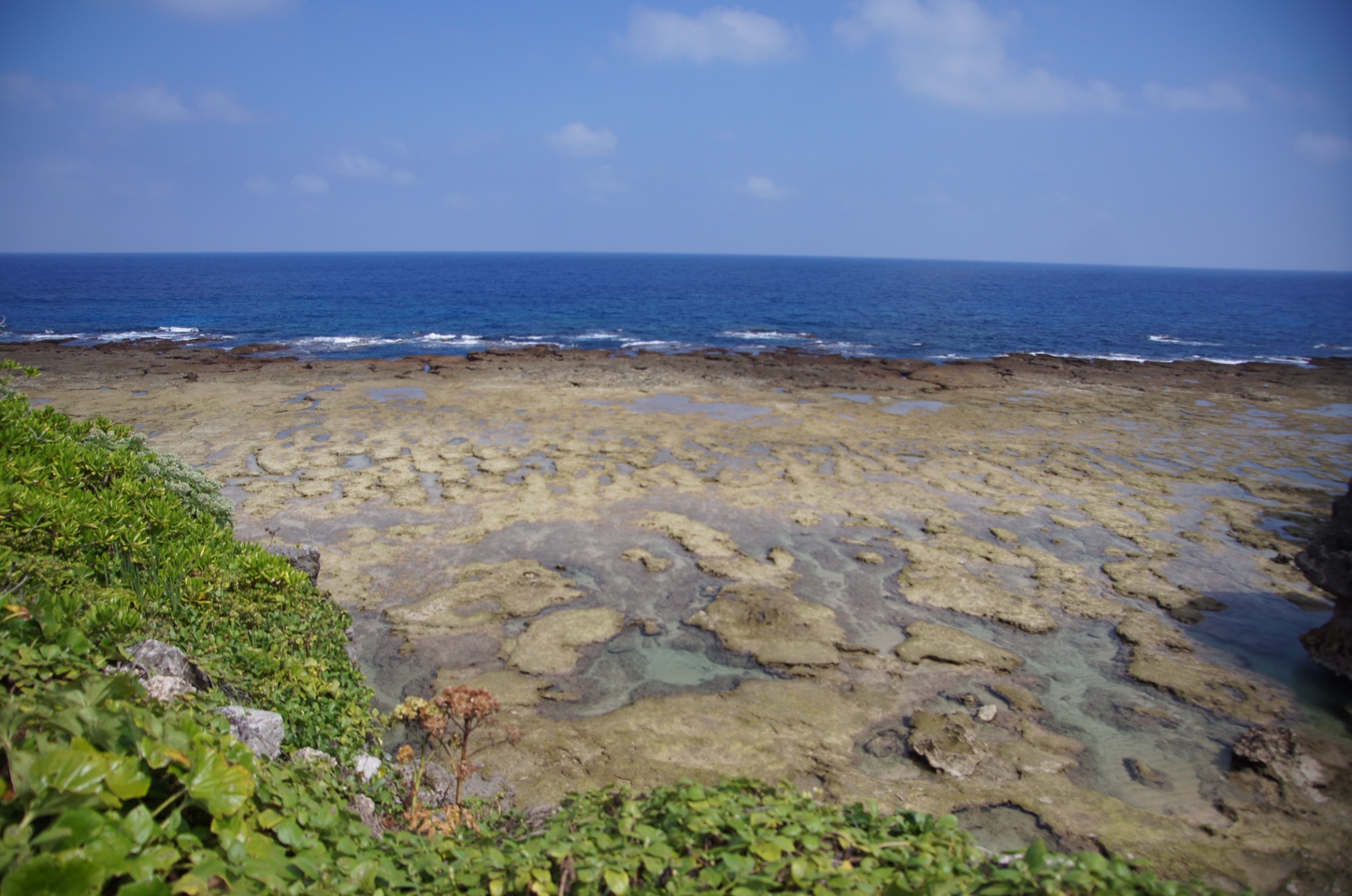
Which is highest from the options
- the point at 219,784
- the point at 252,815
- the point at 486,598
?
the point at 219,784

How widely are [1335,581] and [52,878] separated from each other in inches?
442

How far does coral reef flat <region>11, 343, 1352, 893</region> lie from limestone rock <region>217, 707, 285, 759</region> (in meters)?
2.36

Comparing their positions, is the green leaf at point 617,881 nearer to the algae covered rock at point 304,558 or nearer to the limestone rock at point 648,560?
the algae covered rock at point 304,558

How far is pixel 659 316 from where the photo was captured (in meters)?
55.0

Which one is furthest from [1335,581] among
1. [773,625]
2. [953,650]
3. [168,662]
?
→ [168,662]

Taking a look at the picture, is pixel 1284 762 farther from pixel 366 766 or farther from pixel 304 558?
pixel 304 558

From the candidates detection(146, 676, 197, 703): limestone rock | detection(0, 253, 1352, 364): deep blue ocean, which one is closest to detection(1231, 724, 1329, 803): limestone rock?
detection(146, 676, 197, 703): limestone rock

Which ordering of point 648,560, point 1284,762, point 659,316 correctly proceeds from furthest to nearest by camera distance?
point 659,316 < point 648,560 < point 1284,762

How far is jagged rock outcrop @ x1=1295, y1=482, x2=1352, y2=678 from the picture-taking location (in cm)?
795

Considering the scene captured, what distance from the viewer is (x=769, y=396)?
24.1 m

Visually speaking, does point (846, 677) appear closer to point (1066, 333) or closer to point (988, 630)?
point (988, 630)

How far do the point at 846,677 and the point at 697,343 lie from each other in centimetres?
3269

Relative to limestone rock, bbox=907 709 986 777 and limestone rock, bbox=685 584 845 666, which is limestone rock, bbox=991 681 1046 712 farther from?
limestone rock, bbox=685 584 845 666

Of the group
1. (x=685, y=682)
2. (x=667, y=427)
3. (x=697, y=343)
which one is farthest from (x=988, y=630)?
(x=697, y=343)
